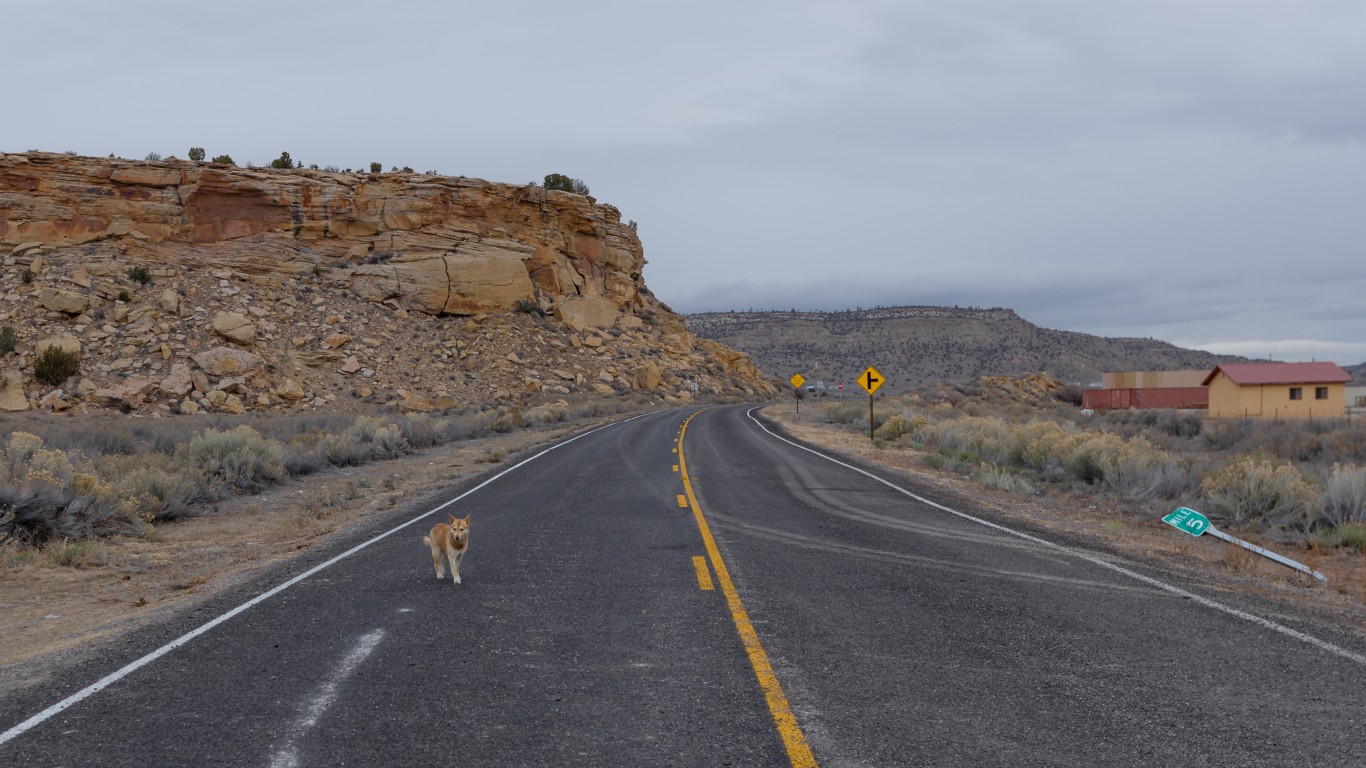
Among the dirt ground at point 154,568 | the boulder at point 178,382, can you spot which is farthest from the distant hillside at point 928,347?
the dirt ground at point 154,568

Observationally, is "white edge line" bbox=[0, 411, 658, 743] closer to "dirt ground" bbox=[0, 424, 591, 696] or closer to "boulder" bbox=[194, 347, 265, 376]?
"dirt ground" bbox=[0, 424, 591, 696]

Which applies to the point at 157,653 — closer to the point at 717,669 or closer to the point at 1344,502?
the point at 717,669

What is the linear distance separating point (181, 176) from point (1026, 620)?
197ft

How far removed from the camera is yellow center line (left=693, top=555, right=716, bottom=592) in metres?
8.01

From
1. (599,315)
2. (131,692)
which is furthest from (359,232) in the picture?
(131,692)

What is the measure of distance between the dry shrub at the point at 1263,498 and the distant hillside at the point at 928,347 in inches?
3637

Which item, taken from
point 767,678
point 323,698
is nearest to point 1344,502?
point 767,678

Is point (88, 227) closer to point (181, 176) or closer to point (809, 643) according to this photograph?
point (181, 176)

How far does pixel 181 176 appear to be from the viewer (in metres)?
54.3

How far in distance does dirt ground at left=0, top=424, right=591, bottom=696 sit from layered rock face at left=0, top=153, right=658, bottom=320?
42679 millimetres

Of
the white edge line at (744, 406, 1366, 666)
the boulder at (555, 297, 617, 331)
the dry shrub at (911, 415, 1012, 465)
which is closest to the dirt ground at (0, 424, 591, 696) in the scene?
the white edge line at (744, 406, 1366, 666)

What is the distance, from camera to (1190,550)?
10.9 m

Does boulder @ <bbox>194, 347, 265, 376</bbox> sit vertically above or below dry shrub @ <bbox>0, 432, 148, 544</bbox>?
above

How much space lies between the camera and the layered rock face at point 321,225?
167ft
